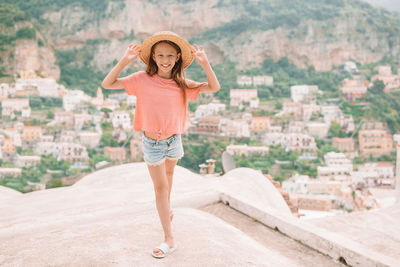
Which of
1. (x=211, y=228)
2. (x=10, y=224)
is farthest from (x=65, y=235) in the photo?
(x=211, y=228)

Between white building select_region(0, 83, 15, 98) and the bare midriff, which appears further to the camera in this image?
white building select_region(0, 83, 15, 98)

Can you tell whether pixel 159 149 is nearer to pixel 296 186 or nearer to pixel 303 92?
pixel 296 186

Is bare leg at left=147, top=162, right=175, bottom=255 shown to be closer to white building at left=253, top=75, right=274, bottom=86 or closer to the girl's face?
the girl's face

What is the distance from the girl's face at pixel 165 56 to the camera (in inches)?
66.6

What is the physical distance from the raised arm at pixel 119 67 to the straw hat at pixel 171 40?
0.03 metres

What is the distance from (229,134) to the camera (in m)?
32.9

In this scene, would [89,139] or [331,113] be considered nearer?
[89,139]

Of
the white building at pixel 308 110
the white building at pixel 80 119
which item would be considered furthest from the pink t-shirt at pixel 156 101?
A: the white building at pixel 308 110

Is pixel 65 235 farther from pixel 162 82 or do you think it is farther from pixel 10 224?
pixel 162 82

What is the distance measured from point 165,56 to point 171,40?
78mm

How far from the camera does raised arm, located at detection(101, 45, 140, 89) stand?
1.67 meters

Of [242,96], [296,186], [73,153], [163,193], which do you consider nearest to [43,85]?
[73,153]

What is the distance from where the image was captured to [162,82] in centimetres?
174

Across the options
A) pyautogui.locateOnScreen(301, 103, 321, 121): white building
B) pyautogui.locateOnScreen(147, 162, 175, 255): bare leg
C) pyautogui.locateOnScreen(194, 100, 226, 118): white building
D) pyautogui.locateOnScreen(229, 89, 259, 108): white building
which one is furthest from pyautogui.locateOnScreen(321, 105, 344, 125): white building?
pyautogui.locateOnScreen(147, 162, 175, 255): bare leg
